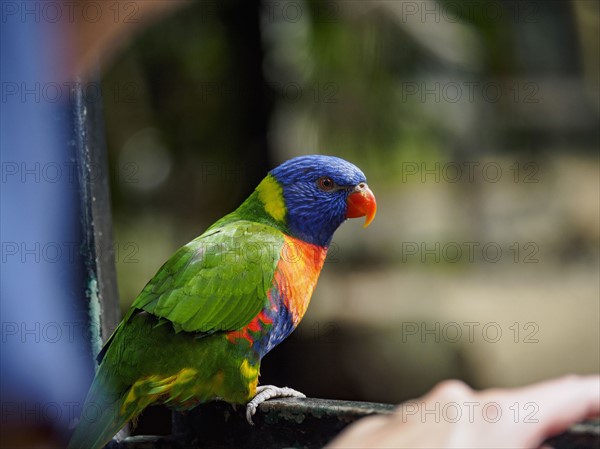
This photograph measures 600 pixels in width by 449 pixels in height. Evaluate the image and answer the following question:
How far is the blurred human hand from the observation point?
0.81m

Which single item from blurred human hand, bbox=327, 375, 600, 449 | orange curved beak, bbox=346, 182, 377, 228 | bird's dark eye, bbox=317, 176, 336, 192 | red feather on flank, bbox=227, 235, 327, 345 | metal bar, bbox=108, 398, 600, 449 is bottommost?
metal bar, bbox=108, 398, 600, 449

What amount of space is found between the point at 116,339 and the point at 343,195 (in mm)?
529

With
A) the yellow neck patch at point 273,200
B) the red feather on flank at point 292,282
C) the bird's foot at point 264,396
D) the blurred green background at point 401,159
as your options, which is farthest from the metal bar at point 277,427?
the blurred green background at point 401,159

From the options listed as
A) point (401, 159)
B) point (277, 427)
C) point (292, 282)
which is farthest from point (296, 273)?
point (401, 159)

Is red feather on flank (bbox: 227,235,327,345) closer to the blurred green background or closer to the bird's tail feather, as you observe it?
the bird's tail feather

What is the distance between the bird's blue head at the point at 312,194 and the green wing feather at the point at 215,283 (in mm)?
121

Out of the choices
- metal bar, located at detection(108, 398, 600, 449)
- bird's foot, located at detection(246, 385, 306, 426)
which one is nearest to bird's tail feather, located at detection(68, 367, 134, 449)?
metal bar, located at detection(108, 398, 600, 449)

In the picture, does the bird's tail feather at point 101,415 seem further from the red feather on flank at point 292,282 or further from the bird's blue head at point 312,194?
the bird's blue head at point 312,194

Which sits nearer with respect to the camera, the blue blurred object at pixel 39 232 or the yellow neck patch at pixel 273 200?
the blue blurred object at pixel 39 232

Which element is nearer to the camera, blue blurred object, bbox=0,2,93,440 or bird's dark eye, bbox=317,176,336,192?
blue blurred object, bbox=0,2,93,440

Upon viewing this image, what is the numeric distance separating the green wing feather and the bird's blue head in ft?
0.40

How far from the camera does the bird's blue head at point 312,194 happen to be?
141 centimetres

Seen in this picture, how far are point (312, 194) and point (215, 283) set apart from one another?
0.31 metres

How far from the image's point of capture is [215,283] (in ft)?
3.95
